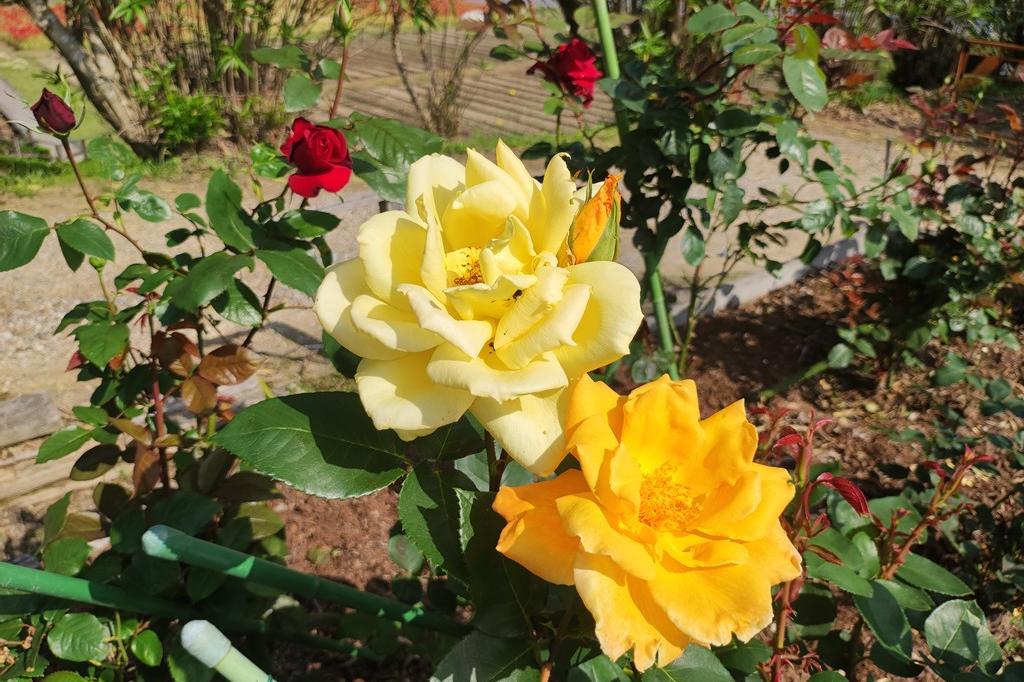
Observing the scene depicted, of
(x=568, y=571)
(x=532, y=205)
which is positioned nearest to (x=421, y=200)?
(x=532, y=205)

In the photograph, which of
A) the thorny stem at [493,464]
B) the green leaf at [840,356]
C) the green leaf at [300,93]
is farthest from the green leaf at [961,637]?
the green leaf at [840,356]

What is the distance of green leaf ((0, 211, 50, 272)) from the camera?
1.02 m

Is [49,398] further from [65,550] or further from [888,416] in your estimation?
[888,416]

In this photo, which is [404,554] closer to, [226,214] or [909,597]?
[226,214]

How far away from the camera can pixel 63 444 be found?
126 cm

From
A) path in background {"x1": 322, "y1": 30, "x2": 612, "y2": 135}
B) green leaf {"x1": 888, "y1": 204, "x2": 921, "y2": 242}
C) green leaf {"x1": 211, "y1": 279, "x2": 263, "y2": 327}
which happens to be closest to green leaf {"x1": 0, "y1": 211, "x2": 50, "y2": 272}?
green leaf {"x1": 211, "y1": 279, "x2": 263, "y2": 327}

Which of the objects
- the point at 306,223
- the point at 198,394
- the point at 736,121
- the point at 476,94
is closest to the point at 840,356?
the point at 736,121

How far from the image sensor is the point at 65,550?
111cm

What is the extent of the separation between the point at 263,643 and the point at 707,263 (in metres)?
2.77

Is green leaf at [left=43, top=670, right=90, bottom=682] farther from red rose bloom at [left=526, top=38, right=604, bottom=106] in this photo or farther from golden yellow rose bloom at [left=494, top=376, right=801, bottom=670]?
red rose bloom at [left=526, top=38, right=604, bottom=106]

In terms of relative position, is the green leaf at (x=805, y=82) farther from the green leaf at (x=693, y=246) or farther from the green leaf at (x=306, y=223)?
the green leaf at (x=306, y=223)

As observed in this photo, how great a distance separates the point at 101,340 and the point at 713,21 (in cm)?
128

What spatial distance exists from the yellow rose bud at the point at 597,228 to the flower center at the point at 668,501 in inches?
7.5

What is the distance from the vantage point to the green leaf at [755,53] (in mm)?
1449
